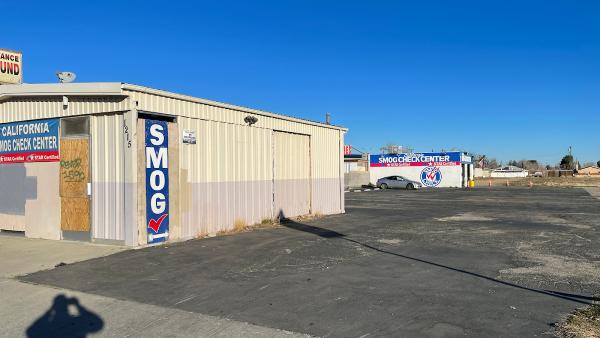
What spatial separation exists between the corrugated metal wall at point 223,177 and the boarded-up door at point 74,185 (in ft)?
7.60

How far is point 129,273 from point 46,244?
4559 millimetres

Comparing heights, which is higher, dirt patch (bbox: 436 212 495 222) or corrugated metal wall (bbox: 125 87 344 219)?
corrugated metal wall (bbox: 125 87 344 219)

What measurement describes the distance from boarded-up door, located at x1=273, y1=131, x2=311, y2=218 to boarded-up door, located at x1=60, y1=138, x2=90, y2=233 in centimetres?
660

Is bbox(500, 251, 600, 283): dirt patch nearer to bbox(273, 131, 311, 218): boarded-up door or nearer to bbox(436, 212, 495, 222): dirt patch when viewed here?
bbox(436, 212, 495, 222): dirt patch

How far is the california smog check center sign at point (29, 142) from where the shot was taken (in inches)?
504

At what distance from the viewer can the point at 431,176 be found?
54.4 meters

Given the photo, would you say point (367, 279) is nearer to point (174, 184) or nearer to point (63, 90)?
point (174, 184)

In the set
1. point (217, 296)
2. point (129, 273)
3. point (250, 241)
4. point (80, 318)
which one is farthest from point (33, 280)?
point (250, 241)

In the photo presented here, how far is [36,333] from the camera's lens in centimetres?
577

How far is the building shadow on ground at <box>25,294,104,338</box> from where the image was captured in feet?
18.9

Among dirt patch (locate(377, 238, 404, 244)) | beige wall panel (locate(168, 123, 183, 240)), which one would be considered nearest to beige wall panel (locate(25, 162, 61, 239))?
beige wall panel (locate(168, 123, 183, 240))

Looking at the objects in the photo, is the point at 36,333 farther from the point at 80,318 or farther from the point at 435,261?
the point at 435,261

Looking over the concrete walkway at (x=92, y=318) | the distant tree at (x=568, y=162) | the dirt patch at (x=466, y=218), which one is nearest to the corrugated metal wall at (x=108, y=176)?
the concrete walkway at (x=92, y=318)

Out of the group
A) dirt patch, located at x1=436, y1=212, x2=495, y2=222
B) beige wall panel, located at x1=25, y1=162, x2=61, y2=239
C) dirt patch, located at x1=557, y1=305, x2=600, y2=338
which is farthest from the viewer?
dirt patch, located at x1=436, y1=212, x2=495, y2=222
